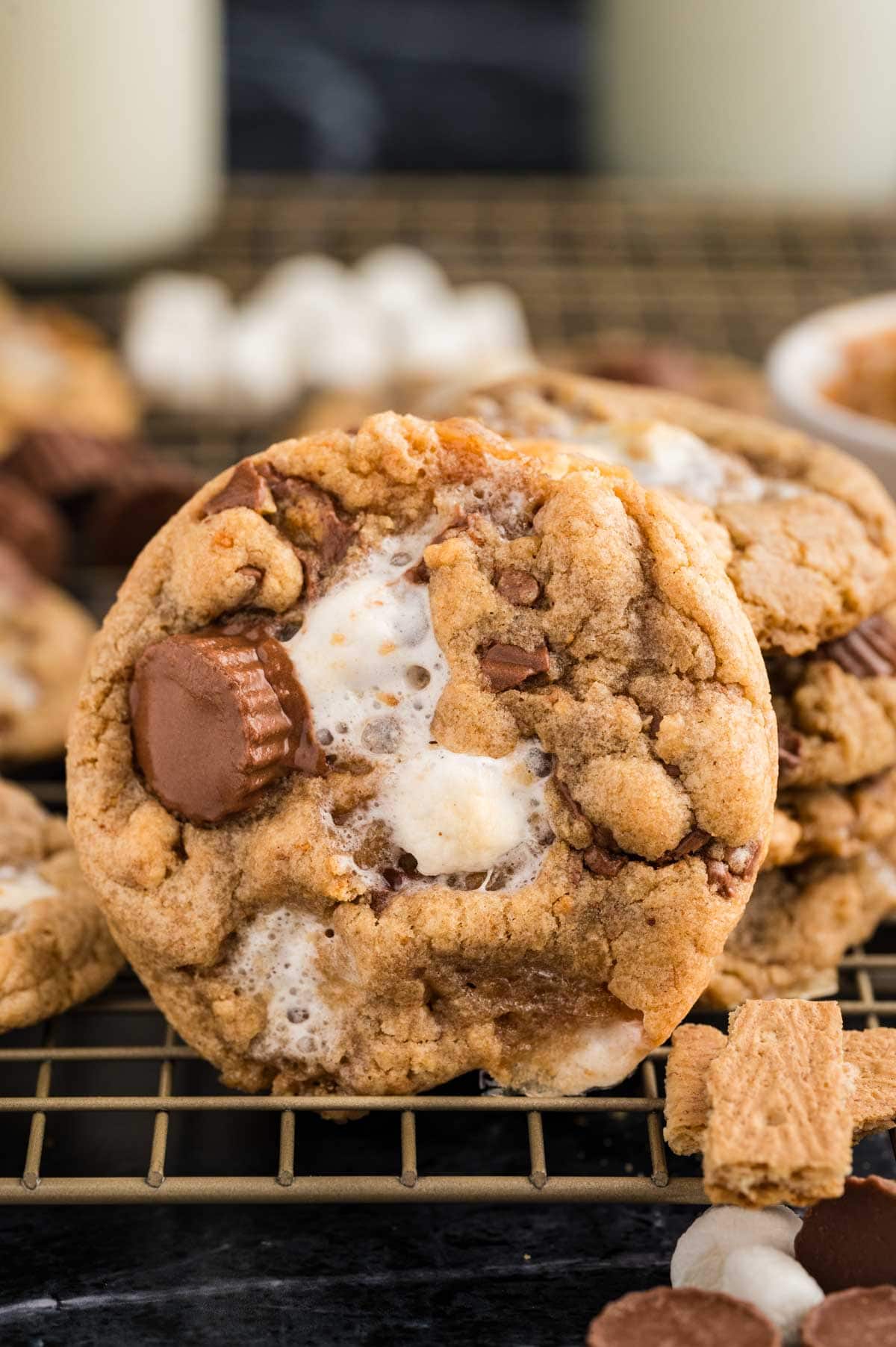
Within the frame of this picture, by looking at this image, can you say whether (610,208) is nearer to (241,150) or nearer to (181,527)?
(241,150)

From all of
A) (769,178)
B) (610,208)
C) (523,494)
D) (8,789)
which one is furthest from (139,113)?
(523,494)

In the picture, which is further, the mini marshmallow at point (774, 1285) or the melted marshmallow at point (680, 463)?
the melted marshmallow at point (680, 463)

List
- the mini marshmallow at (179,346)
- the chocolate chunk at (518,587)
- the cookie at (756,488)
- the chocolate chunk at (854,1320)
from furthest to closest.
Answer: the mini marshmallow at (179,346) < the cookie at (756,488) < the chocolate chunk at (518,587) < the chocolate chunk at (854,1320)

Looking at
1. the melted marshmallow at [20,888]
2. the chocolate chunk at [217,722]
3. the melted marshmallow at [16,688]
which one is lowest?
the melted marshmallow at [20,888]

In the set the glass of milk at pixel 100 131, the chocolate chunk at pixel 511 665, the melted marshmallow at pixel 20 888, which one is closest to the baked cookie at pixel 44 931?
the melted marshmallow at pixel 20 888

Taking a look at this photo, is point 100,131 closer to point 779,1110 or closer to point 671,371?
point 671,371

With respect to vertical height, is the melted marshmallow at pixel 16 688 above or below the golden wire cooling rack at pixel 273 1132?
above

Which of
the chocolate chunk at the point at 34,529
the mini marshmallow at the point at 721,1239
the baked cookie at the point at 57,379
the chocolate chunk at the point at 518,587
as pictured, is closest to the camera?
the mini marshmallow at the point at 721,1239

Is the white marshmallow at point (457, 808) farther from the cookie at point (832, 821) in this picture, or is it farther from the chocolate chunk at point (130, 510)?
the chocolate chunk at point (130, 510)
